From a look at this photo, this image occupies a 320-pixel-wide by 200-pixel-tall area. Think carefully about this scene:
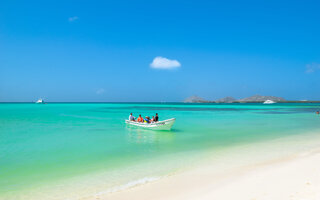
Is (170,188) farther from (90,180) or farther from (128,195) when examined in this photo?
(90,180)

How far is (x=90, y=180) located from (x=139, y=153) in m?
3.82

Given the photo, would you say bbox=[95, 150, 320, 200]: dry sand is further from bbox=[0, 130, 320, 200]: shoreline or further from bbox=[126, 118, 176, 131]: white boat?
bbox=[126, 118, 176, 131]: white boat

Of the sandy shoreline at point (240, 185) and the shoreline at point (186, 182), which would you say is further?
the shoreline at point (186, 182)

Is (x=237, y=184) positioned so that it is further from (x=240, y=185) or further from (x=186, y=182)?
(x=186, y=182)

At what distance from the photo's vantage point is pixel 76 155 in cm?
1009

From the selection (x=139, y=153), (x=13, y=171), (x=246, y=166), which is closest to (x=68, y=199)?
(x=13, y=171)

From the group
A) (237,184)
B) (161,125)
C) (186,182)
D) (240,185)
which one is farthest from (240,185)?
(161,125)

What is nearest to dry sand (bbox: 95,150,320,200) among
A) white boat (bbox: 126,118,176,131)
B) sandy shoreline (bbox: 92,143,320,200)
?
sandy shoreline (bbox: 92,143,320,200)

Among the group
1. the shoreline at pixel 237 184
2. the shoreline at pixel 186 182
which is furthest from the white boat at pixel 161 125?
the shoreline at pixel 237 184

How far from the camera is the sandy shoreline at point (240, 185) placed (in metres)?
4.98

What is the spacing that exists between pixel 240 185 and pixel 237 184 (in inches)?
4.1

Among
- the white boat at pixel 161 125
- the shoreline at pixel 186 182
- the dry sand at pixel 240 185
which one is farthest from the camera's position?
the white boat at pixel 161 125

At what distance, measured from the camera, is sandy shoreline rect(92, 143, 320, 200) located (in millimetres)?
4980

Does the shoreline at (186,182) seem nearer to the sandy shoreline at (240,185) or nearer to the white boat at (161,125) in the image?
the sandy shoreline at (240,185)
